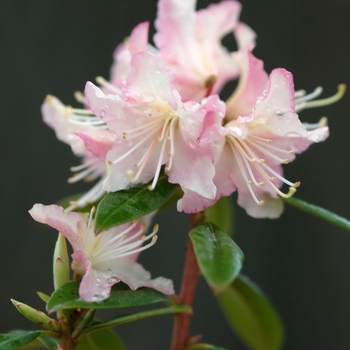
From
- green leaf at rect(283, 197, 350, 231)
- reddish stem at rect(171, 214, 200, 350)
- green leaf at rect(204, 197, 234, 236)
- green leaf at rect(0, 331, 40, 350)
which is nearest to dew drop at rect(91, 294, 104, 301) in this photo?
green leaf at rect(0, 331, 40, 350)

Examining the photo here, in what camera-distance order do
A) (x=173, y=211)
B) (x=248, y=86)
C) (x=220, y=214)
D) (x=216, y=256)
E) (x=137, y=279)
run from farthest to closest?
(x=173, y=211)
(x=220, y=214)
(x=248, y=86)
(x=137, y=279)
(x=216, y=256)

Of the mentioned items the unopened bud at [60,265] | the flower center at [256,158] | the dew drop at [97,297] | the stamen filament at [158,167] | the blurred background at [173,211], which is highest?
the stamen filament at [158,167]

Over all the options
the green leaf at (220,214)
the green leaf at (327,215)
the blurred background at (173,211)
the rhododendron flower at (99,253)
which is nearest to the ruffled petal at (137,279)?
the rhododendron flower at (99,253)

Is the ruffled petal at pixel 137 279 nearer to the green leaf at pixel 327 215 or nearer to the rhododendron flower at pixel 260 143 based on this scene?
the rhododendron flower at pixel 260 143

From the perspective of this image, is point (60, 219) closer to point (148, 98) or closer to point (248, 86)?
point (148, 98)

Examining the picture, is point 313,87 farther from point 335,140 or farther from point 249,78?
point 249,78

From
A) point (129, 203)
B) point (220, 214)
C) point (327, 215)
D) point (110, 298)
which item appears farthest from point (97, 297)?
point (220, 214)

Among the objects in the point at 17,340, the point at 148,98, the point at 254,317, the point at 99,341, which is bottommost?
the point at 254,317
